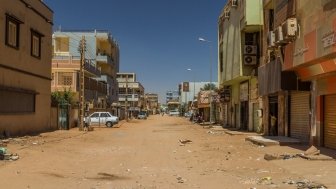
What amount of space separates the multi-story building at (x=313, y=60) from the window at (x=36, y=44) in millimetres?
17080

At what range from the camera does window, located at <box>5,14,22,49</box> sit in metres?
28.8

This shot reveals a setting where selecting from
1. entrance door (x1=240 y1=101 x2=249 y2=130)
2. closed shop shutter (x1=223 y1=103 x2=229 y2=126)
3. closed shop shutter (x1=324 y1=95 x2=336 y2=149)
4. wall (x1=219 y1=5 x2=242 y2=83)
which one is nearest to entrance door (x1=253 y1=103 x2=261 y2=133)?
wall (x1=219 y1=5 x2=242 y2=83)

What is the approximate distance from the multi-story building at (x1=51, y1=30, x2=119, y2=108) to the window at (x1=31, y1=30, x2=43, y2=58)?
25.4m

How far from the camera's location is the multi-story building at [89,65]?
63031 millimetres

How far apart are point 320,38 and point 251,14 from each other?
55.5ft

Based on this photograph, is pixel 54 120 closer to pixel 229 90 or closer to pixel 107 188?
pixel 229 90

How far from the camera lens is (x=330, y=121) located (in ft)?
66.6

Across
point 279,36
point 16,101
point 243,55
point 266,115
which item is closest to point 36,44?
point 16,101

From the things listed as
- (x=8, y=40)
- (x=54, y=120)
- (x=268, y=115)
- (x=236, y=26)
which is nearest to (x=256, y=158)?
(x=268, y=115)

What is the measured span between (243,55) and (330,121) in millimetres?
17673

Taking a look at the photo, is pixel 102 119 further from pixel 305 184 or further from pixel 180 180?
pixel 305 184

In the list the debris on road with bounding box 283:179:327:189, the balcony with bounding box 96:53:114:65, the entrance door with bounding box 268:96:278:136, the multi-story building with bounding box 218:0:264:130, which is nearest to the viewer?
the debris on road with bounding box 283:179:327:189

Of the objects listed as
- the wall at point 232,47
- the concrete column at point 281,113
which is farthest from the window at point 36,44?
the concrete column at point 281,113

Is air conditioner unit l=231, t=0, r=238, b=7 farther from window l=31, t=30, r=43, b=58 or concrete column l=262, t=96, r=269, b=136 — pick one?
window l=31, t=30, r=43, b=58
